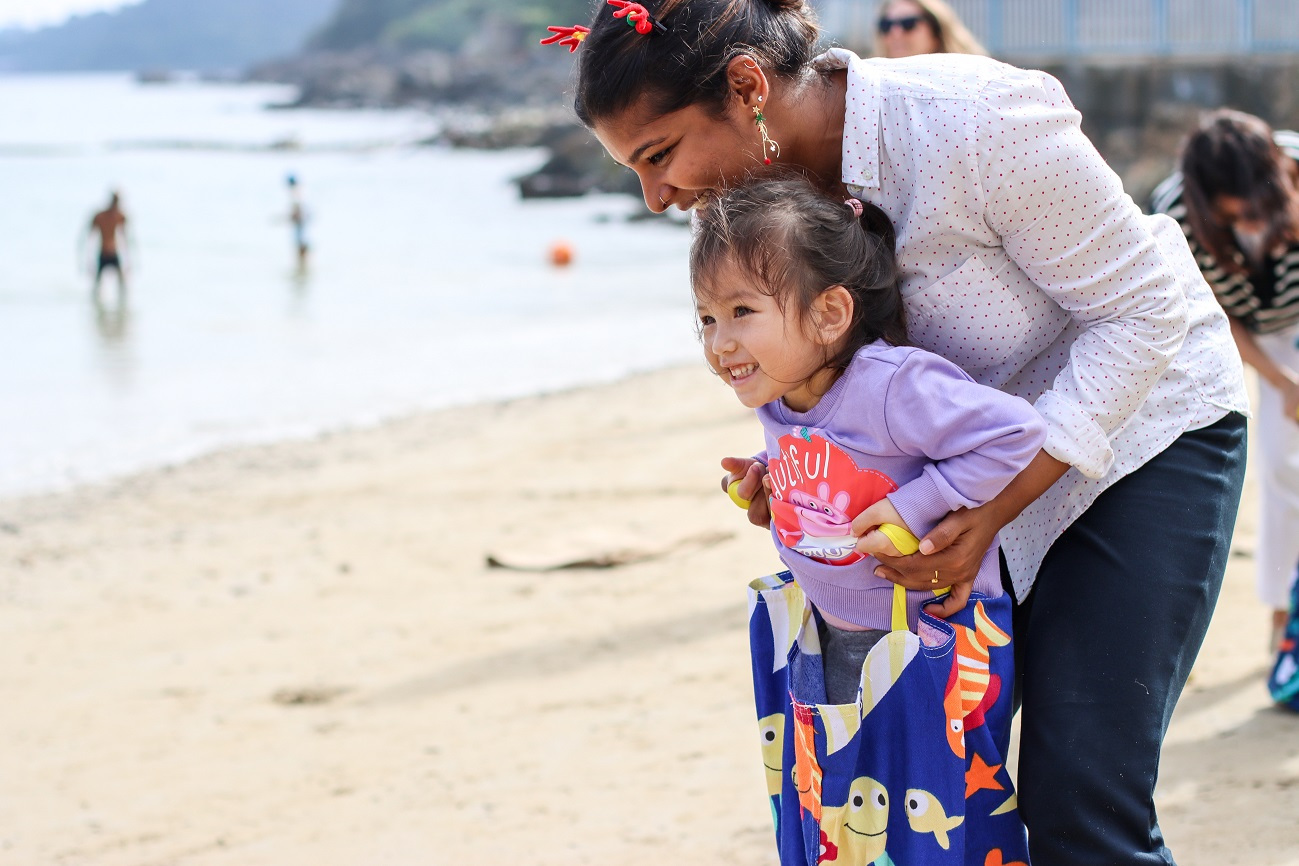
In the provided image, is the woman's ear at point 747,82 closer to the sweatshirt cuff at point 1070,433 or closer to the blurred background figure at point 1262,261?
the sweatshirt cuff at point 1070,433

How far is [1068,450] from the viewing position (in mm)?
1735

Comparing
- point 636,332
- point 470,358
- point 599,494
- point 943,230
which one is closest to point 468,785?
point 943,230

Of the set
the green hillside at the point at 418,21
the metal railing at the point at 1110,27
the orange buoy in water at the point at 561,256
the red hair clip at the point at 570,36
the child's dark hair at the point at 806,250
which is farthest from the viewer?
the green hillside at the point at 418,21

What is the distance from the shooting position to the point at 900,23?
223 inches

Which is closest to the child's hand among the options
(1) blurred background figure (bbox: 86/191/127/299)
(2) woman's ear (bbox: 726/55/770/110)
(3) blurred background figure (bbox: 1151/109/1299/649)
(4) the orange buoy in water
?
(2) woman's ear (bbox: 726/55/770/110)

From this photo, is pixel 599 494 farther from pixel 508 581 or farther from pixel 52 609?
pixel 52 609

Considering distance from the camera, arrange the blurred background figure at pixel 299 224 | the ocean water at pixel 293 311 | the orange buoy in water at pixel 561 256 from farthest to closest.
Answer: the blurred background figure at pixel 299 224 < the orange buoy in water at pixel 561 256 < the ocean water at pixel 293 311

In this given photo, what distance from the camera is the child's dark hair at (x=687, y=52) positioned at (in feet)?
6.06

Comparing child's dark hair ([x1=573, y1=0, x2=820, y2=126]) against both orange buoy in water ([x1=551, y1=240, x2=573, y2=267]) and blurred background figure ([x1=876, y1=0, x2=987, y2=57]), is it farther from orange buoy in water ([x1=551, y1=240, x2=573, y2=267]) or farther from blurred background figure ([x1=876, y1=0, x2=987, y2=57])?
orange buoy in water ([x1=551, y1=240, x2=573, y2=267])

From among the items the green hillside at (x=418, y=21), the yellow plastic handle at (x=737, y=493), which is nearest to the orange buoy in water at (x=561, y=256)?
the yellow plastic handle at (x=737, y=493)

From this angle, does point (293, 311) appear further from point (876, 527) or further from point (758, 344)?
point (876, 527)

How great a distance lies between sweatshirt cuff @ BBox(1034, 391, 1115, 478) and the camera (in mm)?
1733

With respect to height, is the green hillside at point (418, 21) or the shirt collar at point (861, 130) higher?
the shirt collar at point (861, 130)

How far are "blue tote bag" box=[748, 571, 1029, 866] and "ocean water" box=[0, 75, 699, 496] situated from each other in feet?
22.5
